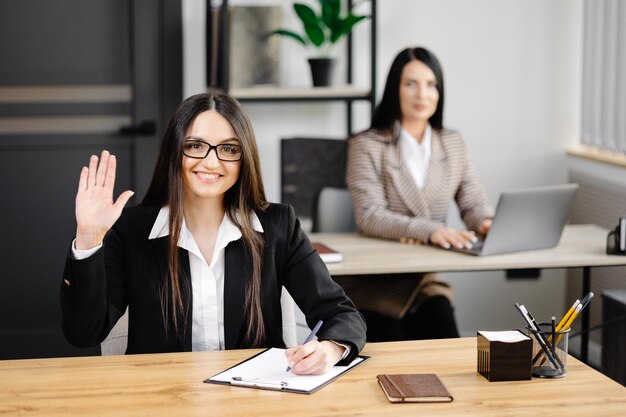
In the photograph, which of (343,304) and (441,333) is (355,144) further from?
(343,304)

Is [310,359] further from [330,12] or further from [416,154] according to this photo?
[330,12]

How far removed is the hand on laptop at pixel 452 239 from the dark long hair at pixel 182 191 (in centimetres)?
117

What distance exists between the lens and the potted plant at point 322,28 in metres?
4.16

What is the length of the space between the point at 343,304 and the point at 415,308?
128cm

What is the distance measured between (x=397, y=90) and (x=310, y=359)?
1.93 meters

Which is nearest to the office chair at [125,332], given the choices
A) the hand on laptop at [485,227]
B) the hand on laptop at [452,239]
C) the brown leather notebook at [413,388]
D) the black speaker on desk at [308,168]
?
the brown leather notebook at [413,388]

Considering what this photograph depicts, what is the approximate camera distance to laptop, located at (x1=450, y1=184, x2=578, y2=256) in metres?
3.04

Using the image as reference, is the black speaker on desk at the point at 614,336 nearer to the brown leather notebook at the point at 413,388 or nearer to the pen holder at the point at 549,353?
the pen holder at the point at 549,353

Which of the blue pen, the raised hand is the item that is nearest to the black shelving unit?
the raised hand

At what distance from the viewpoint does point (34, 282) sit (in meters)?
4.38

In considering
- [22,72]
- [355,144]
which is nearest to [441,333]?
[355,144]

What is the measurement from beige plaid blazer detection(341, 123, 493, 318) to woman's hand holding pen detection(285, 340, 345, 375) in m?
1.47

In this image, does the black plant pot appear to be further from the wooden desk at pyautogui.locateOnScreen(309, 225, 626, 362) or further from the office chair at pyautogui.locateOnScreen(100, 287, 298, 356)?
the office chair at pyautogui.locateOnScreen(100, 287, 298, 356)

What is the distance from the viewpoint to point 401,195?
3557 millimetres
